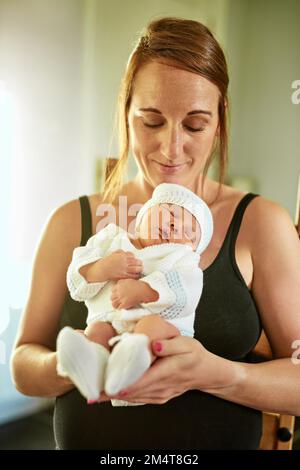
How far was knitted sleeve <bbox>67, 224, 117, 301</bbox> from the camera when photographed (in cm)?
62

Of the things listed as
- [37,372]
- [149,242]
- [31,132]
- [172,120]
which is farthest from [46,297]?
[31,132]

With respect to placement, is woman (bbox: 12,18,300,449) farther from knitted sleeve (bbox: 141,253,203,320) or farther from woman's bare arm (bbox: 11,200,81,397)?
knitted sleeve (bbox: 141,253,203,320)

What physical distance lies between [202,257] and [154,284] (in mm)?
166

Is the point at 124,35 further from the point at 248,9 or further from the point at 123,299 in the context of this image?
the point at 123,299

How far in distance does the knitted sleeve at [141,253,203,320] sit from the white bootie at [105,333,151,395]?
9 cm

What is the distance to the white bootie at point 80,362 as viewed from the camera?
0.49 meters

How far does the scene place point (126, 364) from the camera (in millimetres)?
480

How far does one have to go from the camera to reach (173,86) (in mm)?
689

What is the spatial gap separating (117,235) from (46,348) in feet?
0.77

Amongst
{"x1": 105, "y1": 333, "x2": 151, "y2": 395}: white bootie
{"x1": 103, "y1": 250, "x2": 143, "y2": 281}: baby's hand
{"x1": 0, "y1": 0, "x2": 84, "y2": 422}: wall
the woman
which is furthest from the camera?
{"x1": 0, "y1": 0, "x2": 84, "y2": 422}: wall

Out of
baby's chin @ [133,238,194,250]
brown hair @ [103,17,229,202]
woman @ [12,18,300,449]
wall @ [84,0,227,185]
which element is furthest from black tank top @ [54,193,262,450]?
wall @ [84,0,227,185]

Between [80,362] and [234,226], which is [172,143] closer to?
[234,226]

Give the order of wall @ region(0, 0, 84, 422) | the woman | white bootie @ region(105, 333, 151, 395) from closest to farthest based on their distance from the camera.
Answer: white bootie @ region(105, 333, 151, 395)
the woman
wall @ region(0, 0, 84, 422)

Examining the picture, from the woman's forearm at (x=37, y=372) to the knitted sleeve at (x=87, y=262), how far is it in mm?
105
